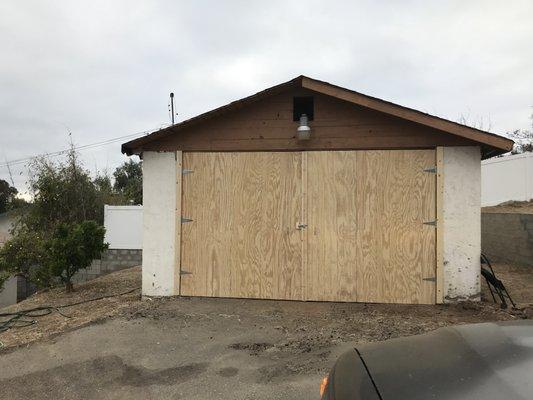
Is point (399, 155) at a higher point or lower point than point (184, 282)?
higher

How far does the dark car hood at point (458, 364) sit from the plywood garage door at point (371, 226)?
4572mm

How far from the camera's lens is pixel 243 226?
709cm

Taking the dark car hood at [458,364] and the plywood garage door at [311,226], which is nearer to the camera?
the dark car hood at [458,364]

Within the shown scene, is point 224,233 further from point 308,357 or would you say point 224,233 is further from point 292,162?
point 308,357

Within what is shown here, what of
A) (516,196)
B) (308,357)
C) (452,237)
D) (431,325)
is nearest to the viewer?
(308,357)

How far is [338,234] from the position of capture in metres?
6.91

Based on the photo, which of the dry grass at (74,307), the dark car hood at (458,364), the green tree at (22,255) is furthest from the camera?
the green tree at (22,255)

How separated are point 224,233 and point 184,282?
3.36 feet

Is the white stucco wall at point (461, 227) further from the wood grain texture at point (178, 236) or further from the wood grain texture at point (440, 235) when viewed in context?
the wood grain texture at point (178, 236)

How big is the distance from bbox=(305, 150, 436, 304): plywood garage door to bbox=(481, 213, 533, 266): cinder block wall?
4.65 m

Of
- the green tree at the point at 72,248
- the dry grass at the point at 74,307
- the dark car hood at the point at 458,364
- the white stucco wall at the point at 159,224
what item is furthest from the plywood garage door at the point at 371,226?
the dark car hood at the point at 458,364

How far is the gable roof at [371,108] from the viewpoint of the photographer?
21.1 feet

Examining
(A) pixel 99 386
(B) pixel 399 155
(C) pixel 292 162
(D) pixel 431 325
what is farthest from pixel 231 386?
(B) pixel 399 155

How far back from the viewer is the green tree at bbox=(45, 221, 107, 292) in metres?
8.14
